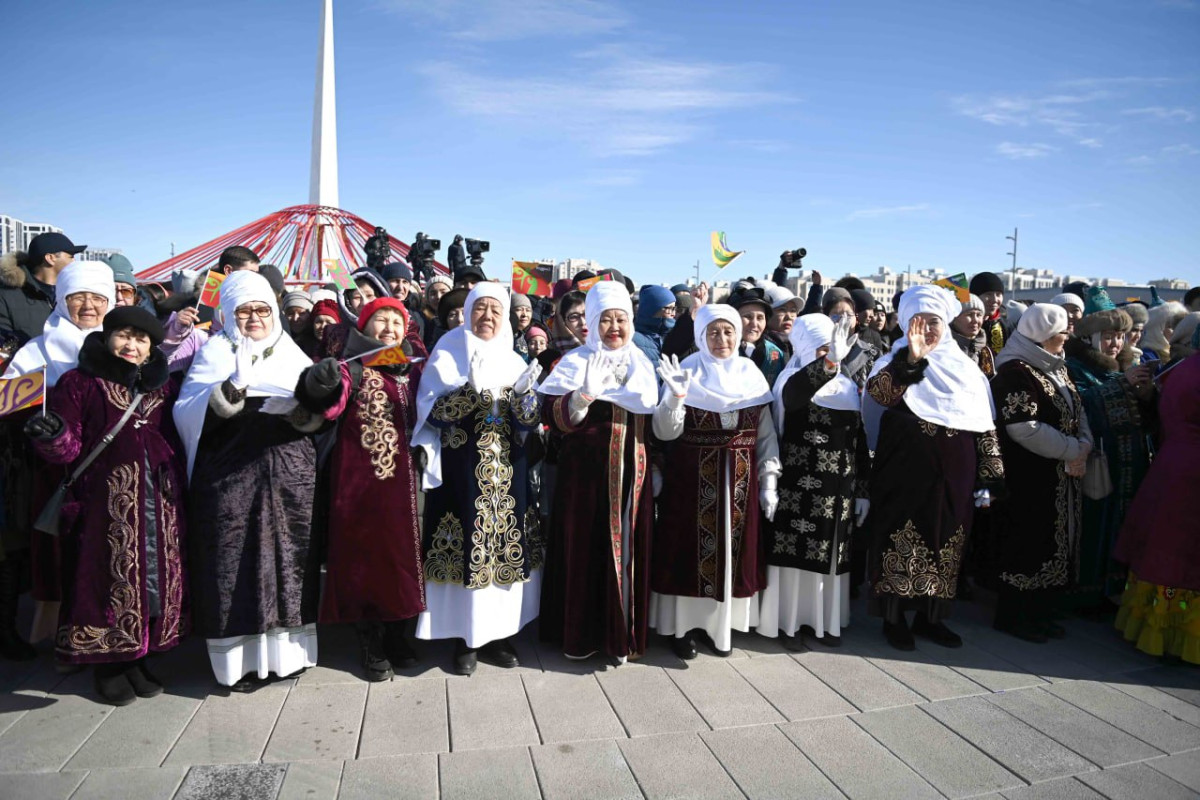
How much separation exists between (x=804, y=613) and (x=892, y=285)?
101 metres

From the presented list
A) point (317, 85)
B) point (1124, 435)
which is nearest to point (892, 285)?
point (317, 85)

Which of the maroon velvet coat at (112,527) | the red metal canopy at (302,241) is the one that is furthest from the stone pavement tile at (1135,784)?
the red metal canopy at (302,241)

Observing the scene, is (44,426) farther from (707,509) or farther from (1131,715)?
(1131,715)

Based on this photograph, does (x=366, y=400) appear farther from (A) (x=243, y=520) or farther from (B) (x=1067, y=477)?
(B) (x=1067, y=477)

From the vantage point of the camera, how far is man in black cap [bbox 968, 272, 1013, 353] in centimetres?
613

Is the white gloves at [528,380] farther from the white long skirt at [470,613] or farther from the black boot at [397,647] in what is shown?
the black boot at [397,647]

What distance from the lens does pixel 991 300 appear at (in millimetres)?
6152

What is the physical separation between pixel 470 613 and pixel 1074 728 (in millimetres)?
2718

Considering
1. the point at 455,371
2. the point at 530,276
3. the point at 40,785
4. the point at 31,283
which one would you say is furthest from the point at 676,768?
the point at 530,276

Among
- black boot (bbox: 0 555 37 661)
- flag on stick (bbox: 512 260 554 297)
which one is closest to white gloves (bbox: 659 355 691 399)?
black boot (bbox: 0 555 37 661)

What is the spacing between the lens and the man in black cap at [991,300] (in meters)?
6.13

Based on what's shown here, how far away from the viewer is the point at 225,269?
524cm

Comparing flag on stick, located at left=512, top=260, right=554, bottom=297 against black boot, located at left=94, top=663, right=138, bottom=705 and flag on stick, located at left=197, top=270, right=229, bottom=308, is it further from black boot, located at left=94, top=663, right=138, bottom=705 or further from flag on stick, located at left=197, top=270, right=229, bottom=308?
black boot, located at left=94, top=663, right=138, bottom=705

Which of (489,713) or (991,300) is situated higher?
(991,300)
